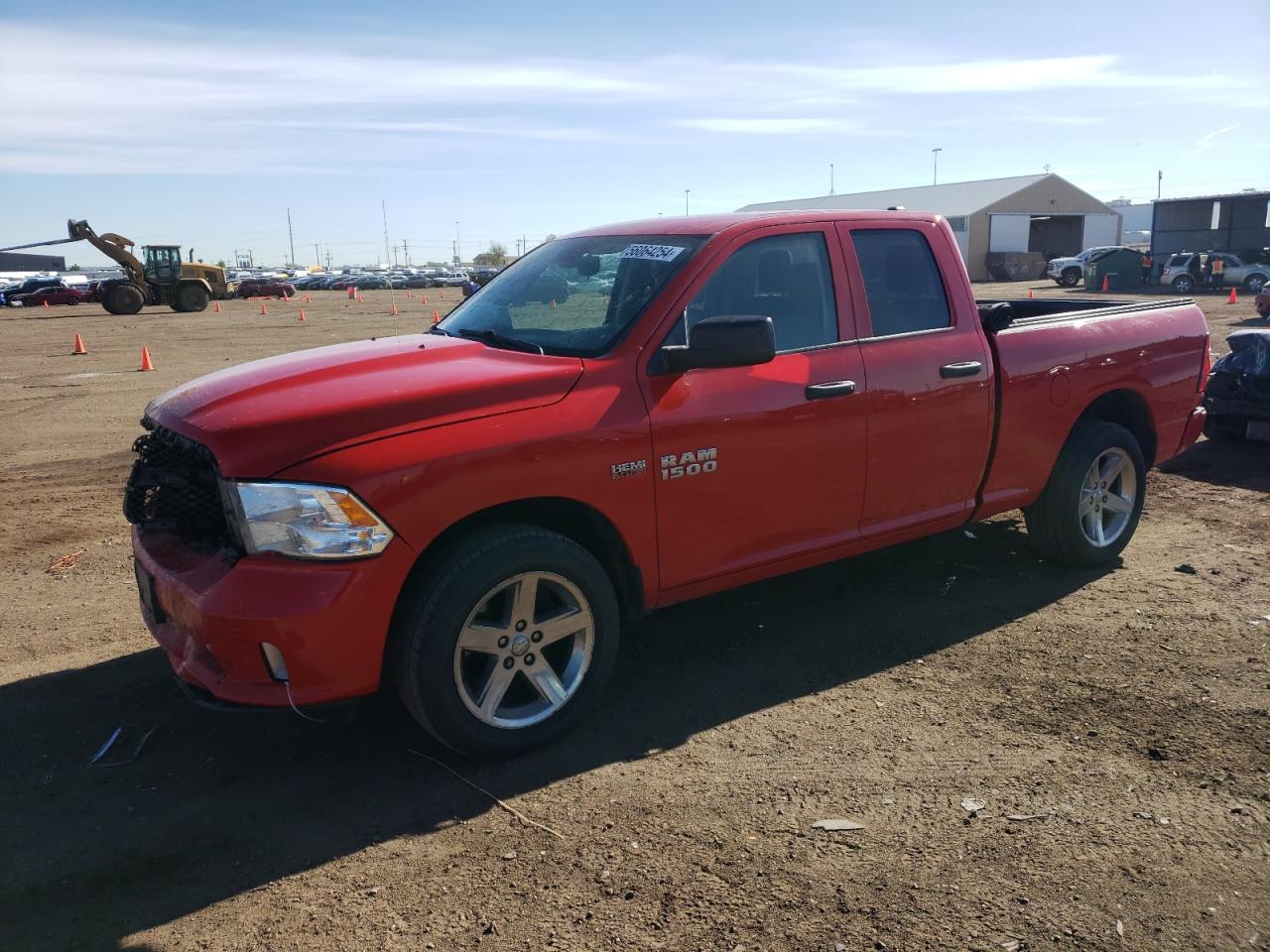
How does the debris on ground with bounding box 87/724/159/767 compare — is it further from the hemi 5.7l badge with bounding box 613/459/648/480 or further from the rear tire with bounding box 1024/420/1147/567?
the rear tire with bounding box 1024/420/1147/567

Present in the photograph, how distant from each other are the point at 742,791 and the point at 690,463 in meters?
1.27

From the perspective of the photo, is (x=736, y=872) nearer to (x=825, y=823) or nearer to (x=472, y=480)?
(x=825, y=823)

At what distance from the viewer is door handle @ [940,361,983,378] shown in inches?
190

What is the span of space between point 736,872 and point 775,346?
2.22 m

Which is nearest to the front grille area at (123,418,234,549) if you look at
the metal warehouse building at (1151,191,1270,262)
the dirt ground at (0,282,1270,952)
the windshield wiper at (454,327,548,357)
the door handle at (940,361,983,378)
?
the dirt ground at (0,282,1270,952)

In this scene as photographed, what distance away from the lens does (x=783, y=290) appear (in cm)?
453

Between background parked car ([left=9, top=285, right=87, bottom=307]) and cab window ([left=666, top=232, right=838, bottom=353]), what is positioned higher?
cab window ([left=666, top=232, right=838, bottom=353])

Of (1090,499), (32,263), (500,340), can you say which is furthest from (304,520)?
(32,263)

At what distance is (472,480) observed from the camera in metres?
3.52

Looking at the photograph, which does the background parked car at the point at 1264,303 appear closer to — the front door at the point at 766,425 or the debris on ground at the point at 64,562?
the front door at the point at 766,425

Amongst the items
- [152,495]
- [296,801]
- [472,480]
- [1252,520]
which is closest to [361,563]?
[472,480]

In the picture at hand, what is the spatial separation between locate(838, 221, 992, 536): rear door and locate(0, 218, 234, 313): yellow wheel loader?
38.4m

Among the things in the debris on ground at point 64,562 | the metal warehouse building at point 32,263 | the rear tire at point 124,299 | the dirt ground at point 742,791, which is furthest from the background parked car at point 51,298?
the metal warehouse building at point 32,263

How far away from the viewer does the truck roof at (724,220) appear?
4469 mm
